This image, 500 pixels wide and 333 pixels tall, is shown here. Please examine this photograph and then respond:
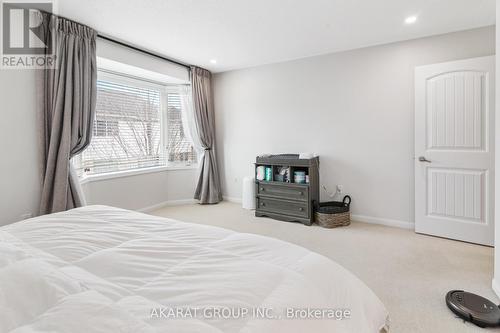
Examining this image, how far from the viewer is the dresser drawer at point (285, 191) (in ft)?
12.3

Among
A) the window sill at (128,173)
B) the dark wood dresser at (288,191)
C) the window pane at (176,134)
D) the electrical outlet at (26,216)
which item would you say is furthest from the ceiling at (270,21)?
the electrical outlet at (26,216)

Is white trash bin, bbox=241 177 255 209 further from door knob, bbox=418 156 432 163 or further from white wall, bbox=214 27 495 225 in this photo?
door knob, bbox=418 156 432 163

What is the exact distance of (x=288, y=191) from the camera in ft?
12.8

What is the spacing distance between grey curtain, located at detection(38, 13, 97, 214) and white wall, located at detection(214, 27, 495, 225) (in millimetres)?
2506

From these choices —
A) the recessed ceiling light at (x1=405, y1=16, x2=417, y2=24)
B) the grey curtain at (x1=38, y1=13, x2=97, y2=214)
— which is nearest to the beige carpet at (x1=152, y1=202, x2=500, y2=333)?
the grey curtain at (x1=38, y1=13, x2=97, y2=214)

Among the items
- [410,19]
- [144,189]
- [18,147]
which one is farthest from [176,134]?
[410,19]

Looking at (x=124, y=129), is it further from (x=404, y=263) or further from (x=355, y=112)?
(x=404, y=263)

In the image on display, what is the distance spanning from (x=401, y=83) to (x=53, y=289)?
3.97m

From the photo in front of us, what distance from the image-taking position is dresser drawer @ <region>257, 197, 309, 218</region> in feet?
12.3

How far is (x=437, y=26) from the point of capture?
9.95 ft

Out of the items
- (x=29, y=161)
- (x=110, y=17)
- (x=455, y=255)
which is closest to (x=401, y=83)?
(x=455, y=255)

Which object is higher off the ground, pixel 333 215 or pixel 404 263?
pixel 333 215

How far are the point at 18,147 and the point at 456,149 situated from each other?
4656 mm

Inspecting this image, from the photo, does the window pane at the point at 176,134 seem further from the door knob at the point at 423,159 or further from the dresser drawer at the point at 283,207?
the door knob at the point at 423,159
